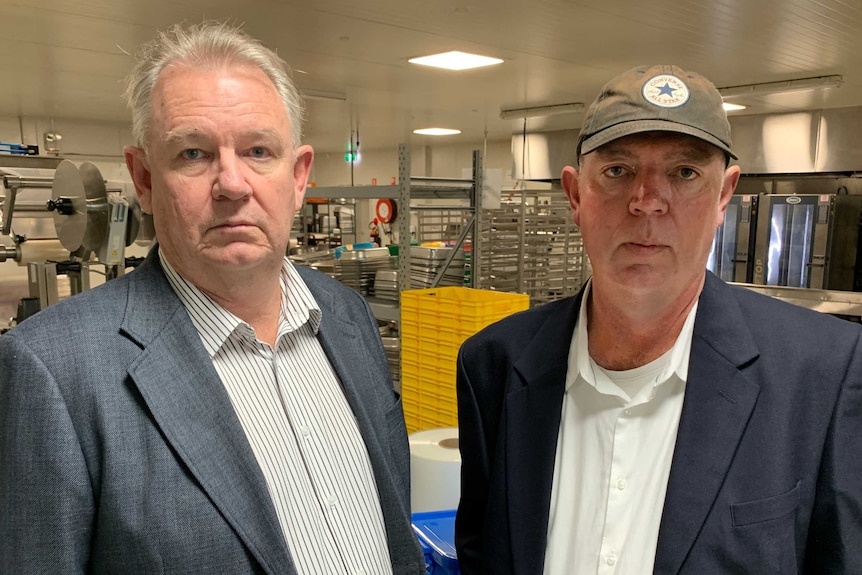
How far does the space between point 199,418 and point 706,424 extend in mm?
821

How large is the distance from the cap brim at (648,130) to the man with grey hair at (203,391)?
1.83 feet

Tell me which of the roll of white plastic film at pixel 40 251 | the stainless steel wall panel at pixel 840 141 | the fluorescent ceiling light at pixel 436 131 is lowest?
the roll of white plastic film at pixel 40 251

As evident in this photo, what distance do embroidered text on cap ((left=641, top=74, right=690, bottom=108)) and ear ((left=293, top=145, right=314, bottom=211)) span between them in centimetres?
63

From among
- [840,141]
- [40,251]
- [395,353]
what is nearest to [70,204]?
[40,251]

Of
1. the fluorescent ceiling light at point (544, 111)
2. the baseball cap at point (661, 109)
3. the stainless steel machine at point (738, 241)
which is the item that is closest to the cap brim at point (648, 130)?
the baseball cap at point (661, 109)

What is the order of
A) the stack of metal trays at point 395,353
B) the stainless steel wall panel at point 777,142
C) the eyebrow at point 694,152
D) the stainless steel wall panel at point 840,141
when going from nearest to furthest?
the eyebrow at point 694,152 < the stack of metal trays at point 395,353 < the stainless steel wall panel at point 840,141 < the stainless steel wall panel at point 777,142

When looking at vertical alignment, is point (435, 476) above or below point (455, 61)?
below

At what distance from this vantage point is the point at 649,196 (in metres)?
0.99

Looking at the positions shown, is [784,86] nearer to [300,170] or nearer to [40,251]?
[300,170]

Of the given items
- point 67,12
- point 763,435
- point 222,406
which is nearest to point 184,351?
point 222,406

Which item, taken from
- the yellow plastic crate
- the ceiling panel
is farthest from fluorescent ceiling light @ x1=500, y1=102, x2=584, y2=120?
the yellow plastic crate

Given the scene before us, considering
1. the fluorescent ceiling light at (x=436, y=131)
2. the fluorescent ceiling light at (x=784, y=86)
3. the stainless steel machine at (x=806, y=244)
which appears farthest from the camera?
the fluorescent ceiling light at (x=436, y=131)

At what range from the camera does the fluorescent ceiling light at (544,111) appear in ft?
20.5

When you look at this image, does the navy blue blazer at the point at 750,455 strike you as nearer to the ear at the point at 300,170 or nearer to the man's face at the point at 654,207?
the man's face at the point at 654,207
